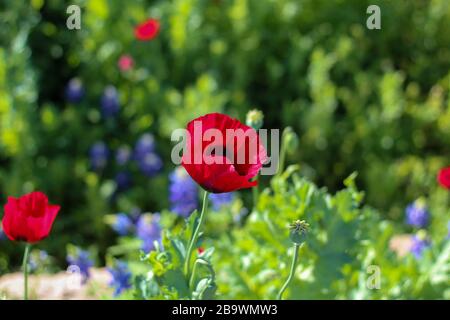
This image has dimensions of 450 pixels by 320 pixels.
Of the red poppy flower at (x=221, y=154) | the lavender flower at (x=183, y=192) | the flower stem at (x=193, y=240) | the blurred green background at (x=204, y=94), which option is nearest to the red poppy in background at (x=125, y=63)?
the blurred green background at (x=204, y=94)

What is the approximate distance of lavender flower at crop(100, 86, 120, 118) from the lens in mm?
3340

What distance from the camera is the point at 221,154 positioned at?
4.20 ft

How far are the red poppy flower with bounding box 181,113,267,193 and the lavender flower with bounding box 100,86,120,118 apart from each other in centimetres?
209

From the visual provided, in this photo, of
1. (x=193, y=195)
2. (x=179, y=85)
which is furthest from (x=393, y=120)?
(x=193, y=195)

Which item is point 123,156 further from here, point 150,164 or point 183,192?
point 183,192

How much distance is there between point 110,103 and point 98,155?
24 centimetres

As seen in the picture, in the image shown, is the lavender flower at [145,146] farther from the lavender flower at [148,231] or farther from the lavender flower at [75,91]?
the lavender flower at [148,231]

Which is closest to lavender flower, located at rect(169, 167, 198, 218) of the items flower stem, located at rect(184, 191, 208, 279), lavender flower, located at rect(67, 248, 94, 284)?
lavender flower, located at rect(67, 248, 94, 284)

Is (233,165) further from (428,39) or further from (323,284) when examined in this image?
(428,39)

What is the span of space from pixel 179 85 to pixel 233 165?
2.38 metres

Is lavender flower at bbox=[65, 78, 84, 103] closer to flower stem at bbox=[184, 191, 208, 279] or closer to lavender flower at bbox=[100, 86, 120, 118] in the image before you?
lavender flower at bbox=[100, 86, 120, 118]

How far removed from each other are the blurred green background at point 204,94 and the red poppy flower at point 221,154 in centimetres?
185

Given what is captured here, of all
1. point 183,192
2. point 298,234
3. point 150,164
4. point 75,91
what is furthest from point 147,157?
point 298,234

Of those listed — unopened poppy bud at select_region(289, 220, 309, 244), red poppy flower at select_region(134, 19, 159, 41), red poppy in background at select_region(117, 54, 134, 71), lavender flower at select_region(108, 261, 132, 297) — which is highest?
red poppy flower at select_region(134, 19, 159, 41)
